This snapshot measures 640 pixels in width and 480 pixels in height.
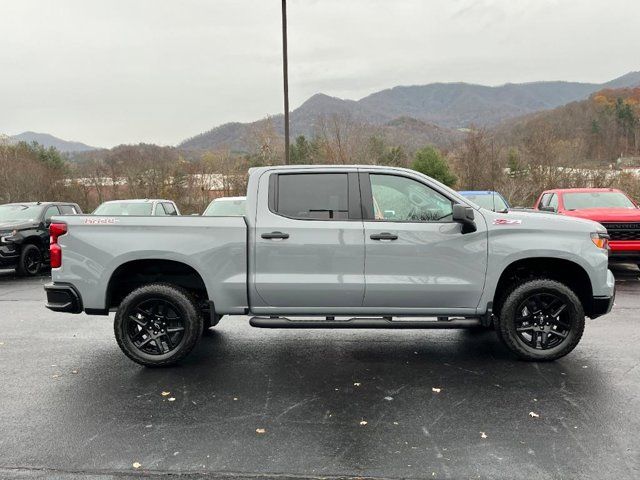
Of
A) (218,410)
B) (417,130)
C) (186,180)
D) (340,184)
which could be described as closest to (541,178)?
(186,180)

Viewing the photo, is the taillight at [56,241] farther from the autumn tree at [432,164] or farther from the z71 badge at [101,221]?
the autumn tree at [432,164]

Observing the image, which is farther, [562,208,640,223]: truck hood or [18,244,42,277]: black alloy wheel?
[18,244,42,277]: black alloy wheel

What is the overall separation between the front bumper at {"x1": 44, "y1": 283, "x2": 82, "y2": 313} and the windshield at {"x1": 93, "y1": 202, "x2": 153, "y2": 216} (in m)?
7.84

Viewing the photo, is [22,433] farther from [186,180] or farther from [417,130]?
[417,130]

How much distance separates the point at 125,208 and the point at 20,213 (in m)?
2.46

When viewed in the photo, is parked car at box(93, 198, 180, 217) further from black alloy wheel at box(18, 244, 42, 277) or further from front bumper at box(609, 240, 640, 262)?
front bumper at box(609, 240, 640, 262)

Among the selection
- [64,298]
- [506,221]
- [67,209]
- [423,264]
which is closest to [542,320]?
[506,221]

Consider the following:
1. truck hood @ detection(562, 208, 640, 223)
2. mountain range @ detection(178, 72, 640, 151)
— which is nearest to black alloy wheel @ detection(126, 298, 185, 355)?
truck hood @ detection(562, 208, 640, 223)

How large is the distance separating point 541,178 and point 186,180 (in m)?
19.0

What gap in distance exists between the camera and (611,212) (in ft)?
33.3

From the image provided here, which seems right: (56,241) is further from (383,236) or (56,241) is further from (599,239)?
(599,239)

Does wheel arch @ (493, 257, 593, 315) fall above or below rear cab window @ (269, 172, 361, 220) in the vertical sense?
below

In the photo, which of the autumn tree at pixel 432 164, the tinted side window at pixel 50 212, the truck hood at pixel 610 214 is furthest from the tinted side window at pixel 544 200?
the autumn tree at pixel 432 164

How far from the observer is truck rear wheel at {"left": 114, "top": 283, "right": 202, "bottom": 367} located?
4.93m
